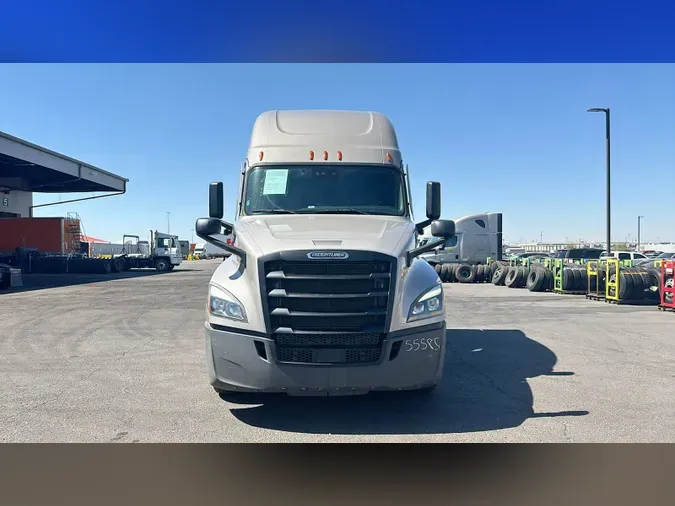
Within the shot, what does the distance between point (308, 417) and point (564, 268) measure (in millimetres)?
16568

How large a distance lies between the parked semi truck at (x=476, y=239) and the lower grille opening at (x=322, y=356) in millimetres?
23589

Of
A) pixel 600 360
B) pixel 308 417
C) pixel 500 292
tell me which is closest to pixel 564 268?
pixel 500 292

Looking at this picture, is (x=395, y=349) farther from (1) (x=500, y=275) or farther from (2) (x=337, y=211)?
(1) (x=500, y=275)

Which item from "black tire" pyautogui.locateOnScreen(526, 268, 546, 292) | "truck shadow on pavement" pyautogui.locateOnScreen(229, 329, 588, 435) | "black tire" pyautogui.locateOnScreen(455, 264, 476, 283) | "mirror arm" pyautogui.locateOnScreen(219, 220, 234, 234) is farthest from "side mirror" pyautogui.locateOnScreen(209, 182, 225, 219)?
"black tire" pyautogui.locateOnScreen(455, 264, 476, 283)

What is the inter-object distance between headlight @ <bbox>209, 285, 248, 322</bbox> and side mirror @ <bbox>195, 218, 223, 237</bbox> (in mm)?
935

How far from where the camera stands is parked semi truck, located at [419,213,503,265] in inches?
1114

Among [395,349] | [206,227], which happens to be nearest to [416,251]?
[395,349]

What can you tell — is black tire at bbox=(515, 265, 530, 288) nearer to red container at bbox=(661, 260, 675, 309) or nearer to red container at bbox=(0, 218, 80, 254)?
red container at bbox=(661, 260, 675, 309)

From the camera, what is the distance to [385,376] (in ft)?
16.7

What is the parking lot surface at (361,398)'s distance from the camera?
204 inches

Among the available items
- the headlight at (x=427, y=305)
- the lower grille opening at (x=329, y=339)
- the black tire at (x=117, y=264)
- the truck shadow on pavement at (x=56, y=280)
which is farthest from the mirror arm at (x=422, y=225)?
the black tire at (x=117, y=264)
